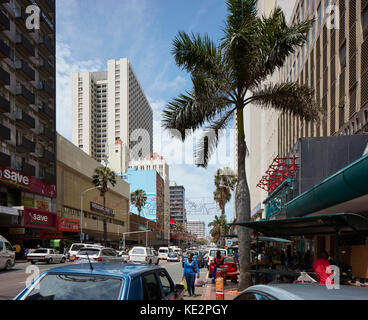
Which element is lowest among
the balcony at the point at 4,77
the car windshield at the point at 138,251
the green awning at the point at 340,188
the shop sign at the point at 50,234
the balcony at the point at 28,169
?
the shop sign at the point at 50,234

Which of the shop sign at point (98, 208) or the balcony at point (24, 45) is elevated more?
the balcony at point (24, 45)

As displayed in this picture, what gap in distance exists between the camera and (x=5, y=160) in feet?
121

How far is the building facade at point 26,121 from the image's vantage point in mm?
38219

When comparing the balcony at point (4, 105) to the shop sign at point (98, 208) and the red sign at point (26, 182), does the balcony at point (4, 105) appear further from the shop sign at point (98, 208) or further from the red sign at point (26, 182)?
the shop sign at point (98, 208)

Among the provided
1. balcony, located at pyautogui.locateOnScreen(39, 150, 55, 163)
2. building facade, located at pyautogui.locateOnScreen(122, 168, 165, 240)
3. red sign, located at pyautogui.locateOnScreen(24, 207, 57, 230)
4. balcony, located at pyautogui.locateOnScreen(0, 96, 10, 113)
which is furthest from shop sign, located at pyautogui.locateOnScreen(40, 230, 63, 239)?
building facade, located at pyautogui.locateOnScreen(122, 168, 165, 240)

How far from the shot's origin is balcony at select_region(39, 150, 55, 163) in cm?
4600

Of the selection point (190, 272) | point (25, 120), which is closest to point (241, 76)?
point (190, 272)

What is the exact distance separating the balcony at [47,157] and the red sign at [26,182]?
3.02 meters

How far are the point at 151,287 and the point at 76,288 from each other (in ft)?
3.94

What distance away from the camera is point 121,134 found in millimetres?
141375

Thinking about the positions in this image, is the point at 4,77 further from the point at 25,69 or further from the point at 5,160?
the point at 5,160

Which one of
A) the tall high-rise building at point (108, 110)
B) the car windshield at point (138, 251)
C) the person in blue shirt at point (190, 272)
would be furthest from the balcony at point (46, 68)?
the tall high-rise building at point (108, 110)

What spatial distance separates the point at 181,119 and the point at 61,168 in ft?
138
